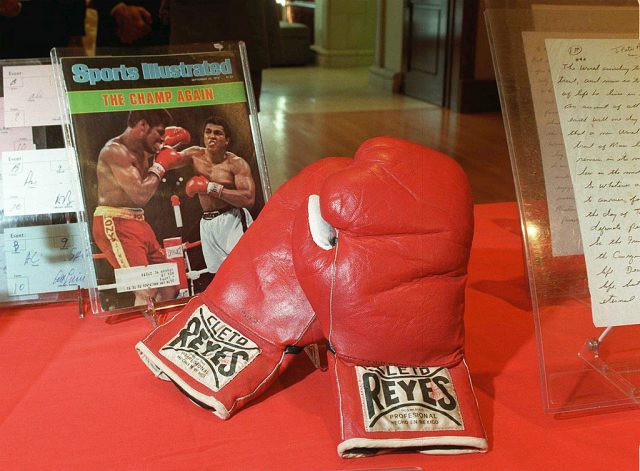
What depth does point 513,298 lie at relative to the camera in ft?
3.55

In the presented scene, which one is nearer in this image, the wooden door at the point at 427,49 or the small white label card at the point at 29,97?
the small white label card at the point at 29,97

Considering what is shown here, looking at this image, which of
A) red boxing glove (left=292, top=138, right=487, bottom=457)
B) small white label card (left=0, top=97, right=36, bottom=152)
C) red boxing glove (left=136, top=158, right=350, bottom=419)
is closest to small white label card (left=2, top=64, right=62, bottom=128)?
small white label card (left=0, top=97, right=36, bottom=152)

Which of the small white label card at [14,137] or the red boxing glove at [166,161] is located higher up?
the small white label card at [14,137]

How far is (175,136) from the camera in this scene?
1.04 m

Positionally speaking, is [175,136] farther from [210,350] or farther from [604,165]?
[604,165]

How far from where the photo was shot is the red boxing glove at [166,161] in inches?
40.5

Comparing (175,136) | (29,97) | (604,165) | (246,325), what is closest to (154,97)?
(175,136)

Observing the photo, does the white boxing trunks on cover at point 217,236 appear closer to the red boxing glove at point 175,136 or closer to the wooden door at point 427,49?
the red boxing glove at point 175,136

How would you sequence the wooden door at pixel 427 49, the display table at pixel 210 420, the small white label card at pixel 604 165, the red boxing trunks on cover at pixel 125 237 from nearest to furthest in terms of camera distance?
the display table at pixel 210 420
the small white label card at pixel 604 165
the red boxing trunks on cover at pixel 125 237
the wooden door at pixel 427 49

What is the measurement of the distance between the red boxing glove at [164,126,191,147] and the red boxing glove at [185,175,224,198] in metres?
0.05

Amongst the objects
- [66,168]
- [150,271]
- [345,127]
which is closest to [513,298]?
[150,271]

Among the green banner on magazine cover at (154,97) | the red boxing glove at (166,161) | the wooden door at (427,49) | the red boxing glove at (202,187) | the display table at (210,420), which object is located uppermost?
the green banner on magazine cover at (154,97)

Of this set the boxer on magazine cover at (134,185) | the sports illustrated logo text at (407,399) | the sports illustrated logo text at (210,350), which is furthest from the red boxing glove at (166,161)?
the sports illustrated logo text at (407,399)

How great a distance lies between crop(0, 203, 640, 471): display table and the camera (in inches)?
27.5
